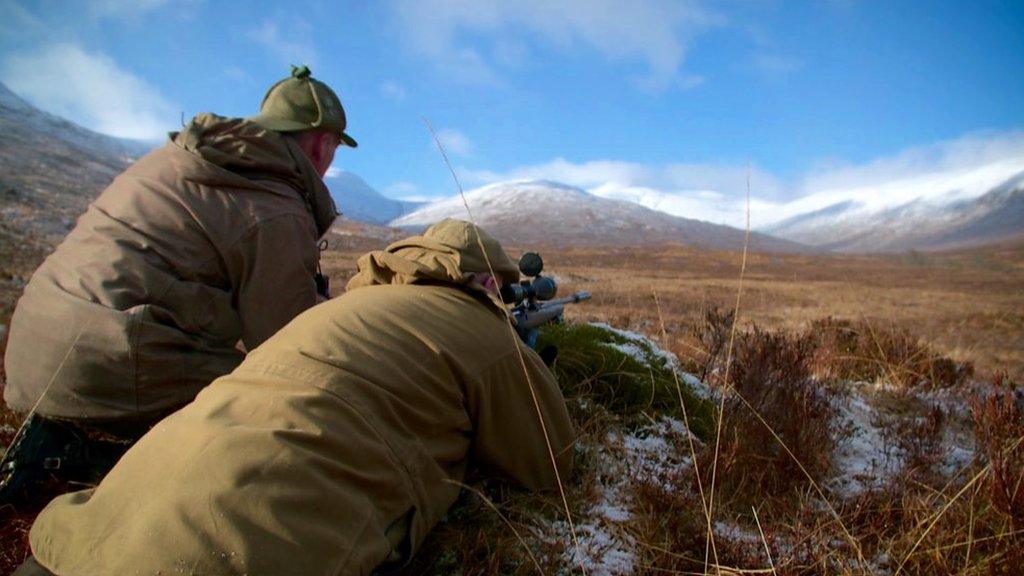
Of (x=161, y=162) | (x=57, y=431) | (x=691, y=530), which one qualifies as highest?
(x=161, y=162)

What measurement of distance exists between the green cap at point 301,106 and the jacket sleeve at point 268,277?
0.80 meters

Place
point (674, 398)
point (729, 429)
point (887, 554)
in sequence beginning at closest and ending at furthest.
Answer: point (887, 554) < point (729, 429) < point (674, 398)

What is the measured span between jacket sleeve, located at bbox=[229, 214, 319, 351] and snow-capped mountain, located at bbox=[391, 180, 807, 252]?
11045 cm

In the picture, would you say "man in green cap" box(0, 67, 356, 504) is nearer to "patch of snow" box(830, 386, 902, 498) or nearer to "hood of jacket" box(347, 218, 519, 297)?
"hood of jacket" box(347, 218, 519, 297)

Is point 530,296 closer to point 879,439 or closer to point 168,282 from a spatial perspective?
point 168,282

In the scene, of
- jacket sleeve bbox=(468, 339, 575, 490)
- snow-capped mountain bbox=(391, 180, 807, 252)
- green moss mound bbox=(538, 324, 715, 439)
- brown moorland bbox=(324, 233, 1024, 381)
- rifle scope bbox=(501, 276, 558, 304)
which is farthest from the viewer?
snow-capped mountain bbox=(391, 180, 807, 252)

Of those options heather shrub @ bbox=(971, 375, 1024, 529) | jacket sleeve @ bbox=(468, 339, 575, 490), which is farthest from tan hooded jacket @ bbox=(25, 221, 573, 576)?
heather shrub @ bbox=(971, 375, 1024, 529)

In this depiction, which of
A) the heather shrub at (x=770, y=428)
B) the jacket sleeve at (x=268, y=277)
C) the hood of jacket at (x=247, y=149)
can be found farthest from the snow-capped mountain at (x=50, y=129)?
the heather shrub at (x=770, y=428)

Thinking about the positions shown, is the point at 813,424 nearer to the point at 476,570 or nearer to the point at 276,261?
the point at 476,570

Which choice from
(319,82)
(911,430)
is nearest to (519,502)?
(319,82)

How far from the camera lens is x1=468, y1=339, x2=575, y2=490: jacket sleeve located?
6.93ft

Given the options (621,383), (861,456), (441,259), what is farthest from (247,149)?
(861,456)

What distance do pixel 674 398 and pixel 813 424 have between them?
0.83 m

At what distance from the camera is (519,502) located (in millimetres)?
2426
